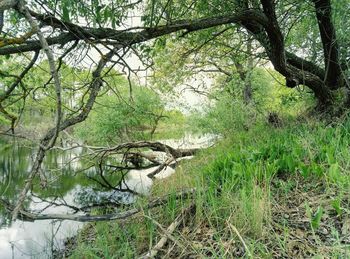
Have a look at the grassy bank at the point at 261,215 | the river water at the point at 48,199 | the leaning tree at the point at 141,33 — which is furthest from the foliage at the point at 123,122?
the grassy bank at the point at 261,215

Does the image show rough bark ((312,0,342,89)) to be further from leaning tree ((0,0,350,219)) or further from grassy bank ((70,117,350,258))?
grassy bank ((70,117,350,258))

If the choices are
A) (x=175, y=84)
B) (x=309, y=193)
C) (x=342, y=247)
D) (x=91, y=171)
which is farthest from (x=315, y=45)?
(x=91, y=171)

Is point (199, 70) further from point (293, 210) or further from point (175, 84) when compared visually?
point (293, 210)

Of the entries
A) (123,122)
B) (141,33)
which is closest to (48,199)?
(123,122)

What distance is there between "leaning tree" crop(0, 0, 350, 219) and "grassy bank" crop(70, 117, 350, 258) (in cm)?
137

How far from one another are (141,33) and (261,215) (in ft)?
8.09

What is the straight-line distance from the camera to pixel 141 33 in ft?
13.0

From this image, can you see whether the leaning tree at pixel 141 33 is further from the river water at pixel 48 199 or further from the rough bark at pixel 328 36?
the river water at pixel 48 199

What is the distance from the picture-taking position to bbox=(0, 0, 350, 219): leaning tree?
9.27 ft

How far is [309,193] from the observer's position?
3.27 m

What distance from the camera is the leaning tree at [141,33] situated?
9.27ft

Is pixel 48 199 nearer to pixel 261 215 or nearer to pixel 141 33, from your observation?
pixel 141 33

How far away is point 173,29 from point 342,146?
8.29ft

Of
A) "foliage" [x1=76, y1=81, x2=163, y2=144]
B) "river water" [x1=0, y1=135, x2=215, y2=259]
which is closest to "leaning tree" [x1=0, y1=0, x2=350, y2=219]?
"river water" [x1=0, y1=135, x2=215, y2=259]
